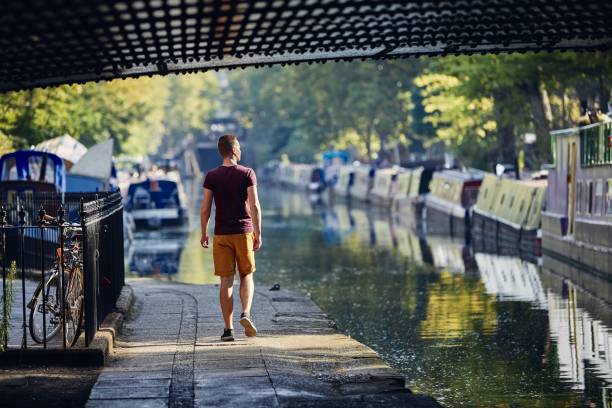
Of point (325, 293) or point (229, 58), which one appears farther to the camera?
point (325, 293)

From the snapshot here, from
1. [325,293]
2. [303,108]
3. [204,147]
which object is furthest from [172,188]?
[204,147]

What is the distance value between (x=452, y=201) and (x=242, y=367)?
37.5 m

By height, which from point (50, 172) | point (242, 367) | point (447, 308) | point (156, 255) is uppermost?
point (50, 172)

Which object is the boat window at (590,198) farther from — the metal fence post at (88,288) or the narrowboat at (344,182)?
the narrowboat at (344,182)

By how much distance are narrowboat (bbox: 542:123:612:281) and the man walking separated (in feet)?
48.7

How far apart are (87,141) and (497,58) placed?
21.0 metres

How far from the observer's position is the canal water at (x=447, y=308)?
14562 millimetres

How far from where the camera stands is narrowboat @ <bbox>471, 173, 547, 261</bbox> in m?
37.2

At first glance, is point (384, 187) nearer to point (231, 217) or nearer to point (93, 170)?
point (93, 170)

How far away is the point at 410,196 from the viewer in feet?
196

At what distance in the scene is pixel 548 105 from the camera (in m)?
45.3

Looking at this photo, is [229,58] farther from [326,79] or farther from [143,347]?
[326,79]

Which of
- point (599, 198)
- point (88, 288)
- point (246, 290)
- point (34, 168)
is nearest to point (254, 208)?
point (246, 290)

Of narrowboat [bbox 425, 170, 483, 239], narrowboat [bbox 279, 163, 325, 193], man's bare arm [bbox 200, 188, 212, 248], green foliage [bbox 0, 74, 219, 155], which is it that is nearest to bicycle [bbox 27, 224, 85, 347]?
man's bare arm [bbox 200, 188, 212, 248]
